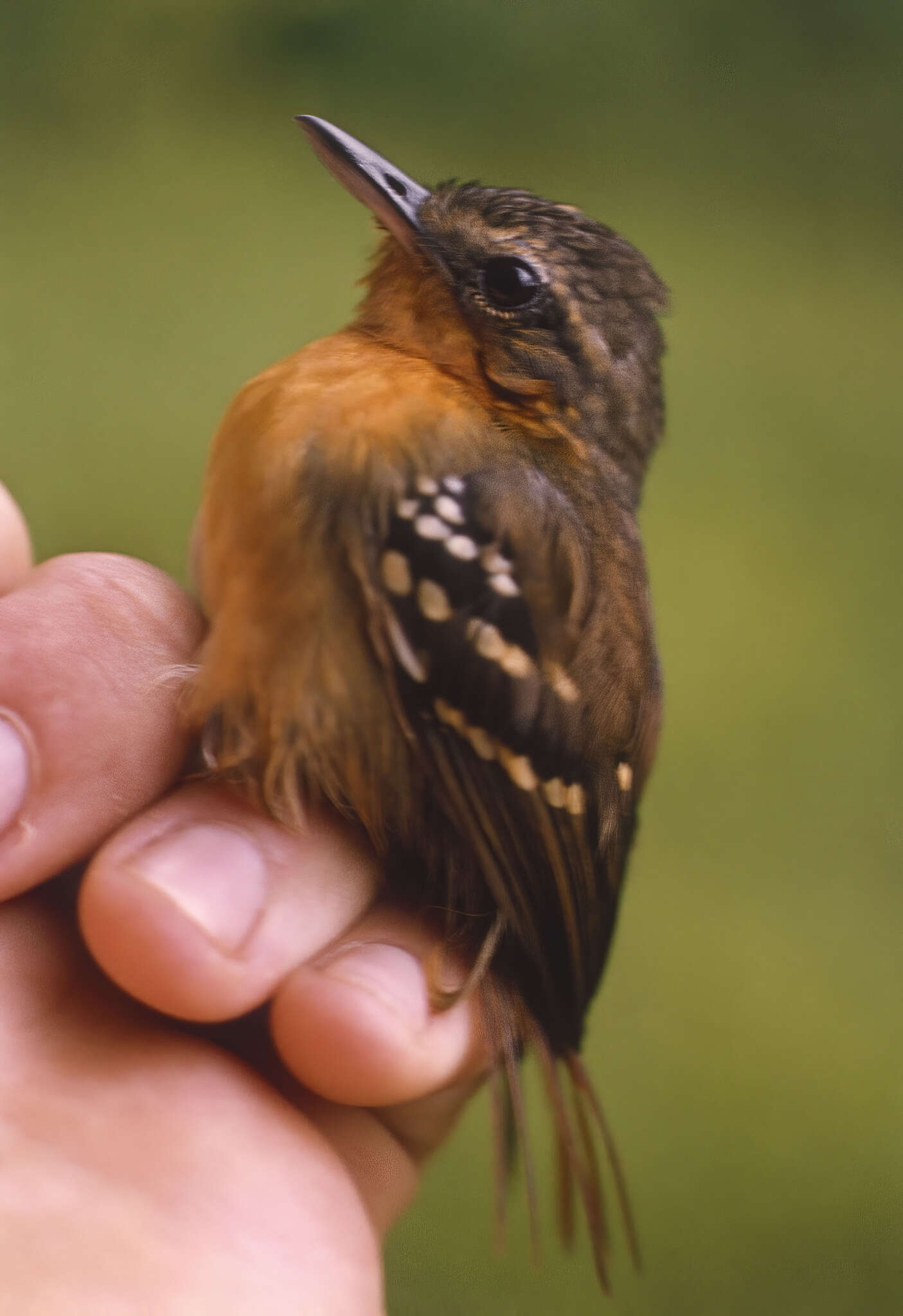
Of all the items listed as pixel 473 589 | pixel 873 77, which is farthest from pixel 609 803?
pixel 873 77

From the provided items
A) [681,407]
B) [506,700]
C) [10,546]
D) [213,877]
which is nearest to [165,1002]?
[213,877]

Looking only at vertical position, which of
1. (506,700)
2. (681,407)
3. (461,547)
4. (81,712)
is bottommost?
(81,712)

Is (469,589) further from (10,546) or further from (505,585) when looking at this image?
(10,546)

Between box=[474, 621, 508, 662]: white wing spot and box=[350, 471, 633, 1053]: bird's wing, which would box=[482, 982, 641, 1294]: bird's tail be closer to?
box=[350, 471, 633, 1053]: bird's wing

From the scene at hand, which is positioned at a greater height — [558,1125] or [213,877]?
[213,877]

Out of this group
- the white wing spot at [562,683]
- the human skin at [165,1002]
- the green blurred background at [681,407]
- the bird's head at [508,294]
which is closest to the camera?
the human skin at [165,1002]

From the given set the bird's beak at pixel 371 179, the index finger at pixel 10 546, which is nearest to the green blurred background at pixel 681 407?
the index finger at pixel 10 546

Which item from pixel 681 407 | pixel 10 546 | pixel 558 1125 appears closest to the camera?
pixel 558 1125

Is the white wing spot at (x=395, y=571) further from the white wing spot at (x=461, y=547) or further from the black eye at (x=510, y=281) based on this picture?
the black eye at (x=510, y=281)
